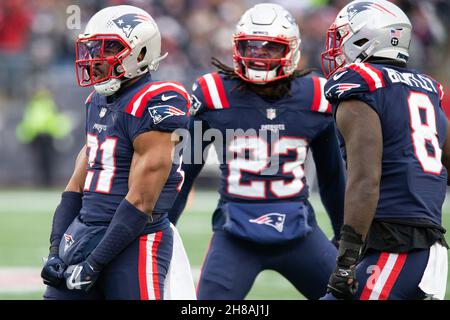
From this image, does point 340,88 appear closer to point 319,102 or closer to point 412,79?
point 412,79

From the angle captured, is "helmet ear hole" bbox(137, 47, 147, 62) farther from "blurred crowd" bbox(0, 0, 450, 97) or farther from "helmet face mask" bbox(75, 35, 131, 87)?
"blurred crowd" bbox(0, 0, 450, 97)

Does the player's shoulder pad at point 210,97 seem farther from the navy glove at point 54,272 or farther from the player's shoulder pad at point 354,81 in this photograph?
the navy glove at point 54,272

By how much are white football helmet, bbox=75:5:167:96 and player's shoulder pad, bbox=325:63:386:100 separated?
0.84m

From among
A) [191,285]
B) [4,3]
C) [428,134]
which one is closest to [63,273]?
[191,285]

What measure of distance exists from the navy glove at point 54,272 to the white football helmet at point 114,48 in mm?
742

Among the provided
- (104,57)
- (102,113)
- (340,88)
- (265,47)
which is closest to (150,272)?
(102,113)

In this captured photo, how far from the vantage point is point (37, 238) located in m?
9.53

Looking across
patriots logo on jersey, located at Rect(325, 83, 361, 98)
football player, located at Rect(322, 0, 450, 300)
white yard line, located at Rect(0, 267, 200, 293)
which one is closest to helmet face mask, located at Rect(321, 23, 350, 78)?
football player, located at Rect(322, 0, 450, 300)

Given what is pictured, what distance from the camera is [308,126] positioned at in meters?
4.79

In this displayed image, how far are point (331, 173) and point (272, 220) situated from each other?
51 cm

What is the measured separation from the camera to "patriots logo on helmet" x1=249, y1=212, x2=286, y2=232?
468 centimetres

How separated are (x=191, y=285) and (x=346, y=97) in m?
1.05

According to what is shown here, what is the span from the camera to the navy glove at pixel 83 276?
3762 millimetres
